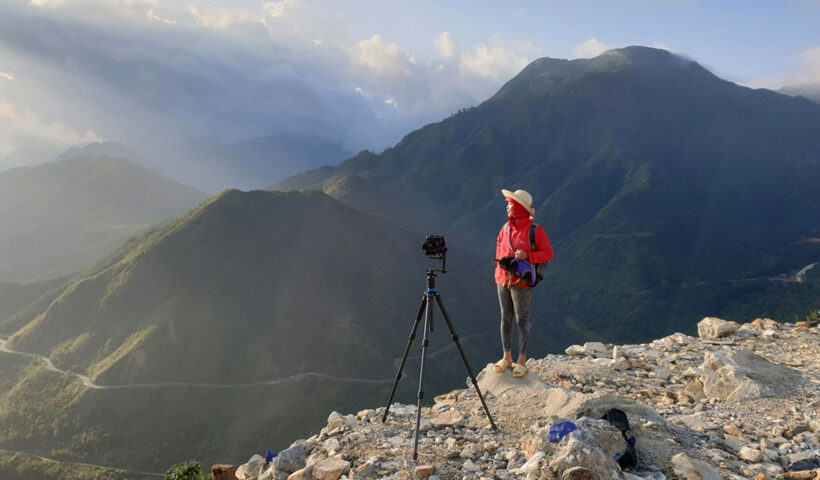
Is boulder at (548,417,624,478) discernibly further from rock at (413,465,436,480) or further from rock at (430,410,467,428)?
rock at (430,410,467,428)

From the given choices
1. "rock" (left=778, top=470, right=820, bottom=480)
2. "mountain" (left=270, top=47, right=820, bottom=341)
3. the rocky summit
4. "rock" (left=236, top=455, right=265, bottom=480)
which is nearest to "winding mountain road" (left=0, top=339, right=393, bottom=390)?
"mountain" (left=270, top=47, right=820, bottom=341)

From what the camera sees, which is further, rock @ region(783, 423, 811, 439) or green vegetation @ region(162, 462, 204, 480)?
green vegetation @ region(162, 462, 204, 480)

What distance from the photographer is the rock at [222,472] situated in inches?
→ 251

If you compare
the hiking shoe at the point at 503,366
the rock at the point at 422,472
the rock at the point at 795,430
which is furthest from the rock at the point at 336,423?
the rock at the point at 795,430

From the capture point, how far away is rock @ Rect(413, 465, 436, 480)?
16.5 feet

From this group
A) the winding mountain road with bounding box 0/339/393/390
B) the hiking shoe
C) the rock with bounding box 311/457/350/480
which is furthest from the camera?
the winding mountain road with bounding box 0/339/393/390

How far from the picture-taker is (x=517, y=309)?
7.50 metres

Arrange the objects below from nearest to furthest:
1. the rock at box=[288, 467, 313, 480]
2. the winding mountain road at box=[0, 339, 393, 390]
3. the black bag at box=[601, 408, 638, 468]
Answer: the black bag at box=[601, 408, 638, 468]
the rock at box=[288, 467, 313, 480]
the winding mountain road at box=[0, 339, 393, 390]

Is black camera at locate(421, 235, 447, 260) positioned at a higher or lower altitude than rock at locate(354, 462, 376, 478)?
higher

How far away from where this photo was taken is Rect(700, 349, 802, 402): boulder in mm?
7758

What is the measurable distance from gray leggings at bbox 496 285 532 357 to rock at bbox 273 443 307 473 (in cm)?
355

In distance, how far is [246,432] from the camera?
42406mm

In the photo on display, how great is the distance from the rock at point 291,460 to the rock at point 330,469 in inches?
20.3

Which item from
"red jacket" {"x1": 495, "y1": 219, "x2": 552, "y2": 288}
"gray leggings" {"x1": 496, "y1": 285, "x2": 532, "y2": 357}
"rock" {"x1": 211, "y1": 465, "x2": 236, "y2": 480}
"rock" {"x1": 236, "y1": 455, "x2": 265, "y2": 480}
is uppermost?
"red jacket" {"x1": 495, "y1": 219, "x2": 552, "y2": 288}
